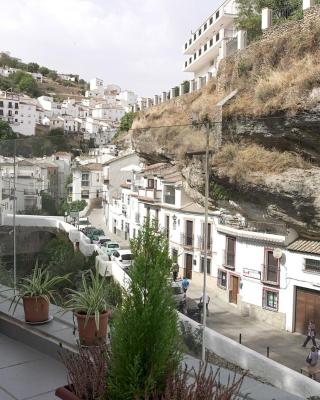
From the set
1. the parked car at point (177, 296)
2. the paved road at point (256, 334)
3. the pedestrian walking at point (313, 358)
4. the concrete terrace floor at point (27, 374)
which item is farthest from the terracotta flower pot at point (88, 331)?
→ the paved road at point (256, 334)

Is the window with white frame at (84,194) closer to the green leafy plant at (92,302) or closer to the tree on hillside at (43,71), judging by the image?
the green leafy plant at (92,302)

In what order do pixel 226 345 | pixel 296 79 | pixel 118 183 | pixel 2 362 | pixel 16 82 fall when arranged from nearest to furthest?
pixel 2 362, pixel 226 345, pixel 118 183, pixel 296 79, pixel 16 82

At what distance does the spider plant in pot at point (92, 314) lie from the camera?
255 centimetres

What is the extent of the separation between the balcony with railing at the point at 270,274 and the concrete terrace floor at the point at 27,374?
38.0 ft

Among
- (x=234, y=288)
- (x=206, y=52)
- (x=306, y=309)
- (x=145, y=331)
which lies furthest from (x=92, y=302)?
(x=206, y=52)

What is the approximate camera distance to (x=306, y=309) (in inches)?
508

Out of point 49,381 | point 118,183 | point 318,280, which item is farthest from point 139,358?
point 318,280

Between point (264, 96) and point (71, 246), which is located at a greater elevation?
point (264, 96)

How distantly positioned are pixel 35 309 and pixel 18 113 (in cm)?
6163

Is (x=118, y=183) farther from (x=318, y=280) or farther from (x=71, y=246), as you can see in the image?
(x=318, y=280)

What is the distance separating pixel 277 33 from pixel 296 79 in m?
1.99

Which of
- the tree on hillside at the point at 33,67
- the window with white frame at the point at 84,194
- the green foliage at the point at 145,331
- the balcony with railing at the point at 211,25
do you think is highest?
the tree on hillside at the point at 33,67

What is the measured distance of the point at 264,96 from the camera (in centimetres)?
1229

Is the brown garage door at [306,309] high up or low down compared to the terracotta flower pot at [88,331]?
down
